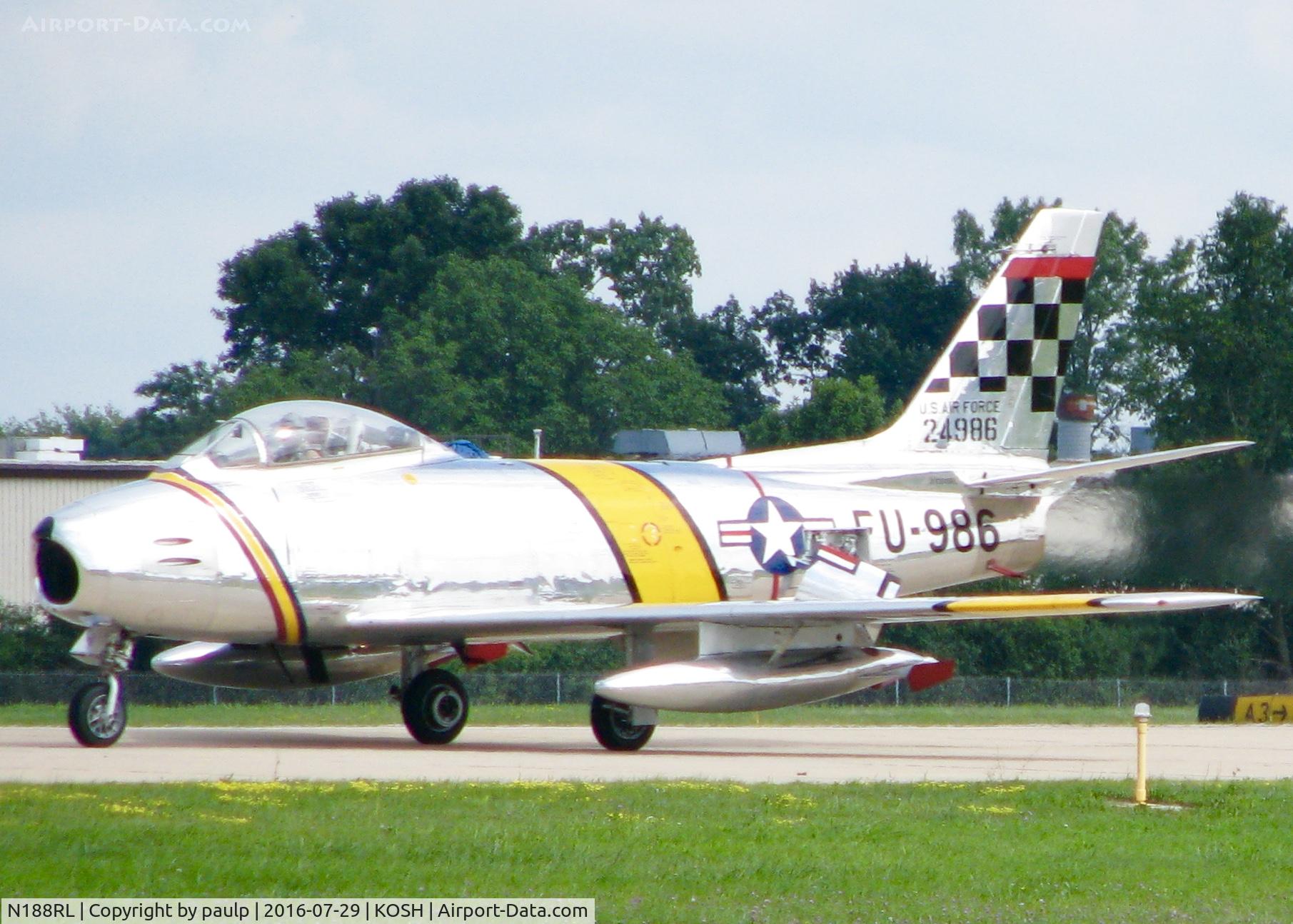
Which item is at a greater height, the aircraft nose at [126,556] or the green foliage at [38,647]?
the aircraft nose at [126,556]

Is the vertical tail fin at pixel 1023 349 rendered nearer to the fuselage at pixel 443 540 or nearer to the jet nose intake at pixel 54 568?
the fuselage at pixel 443 540

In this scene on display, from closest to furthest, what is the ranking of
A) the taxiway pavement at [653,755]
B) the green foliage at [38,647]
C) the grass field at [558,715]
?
the taxiway pavement at [653,755] < the grass field at [558,715] < the green foliage at [38,647]

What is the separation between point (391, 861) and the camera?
346 inches

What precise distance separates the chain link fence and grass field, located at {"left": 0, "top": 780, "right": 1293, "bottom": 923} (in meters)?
15.7

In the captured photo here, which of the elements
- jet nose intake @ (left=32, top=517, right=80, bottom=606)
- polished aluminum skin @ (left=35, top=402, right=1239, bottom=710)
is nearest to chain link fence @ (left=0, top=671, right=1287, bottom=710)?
polished aluminum skin @ (left=35, top=402, right=1239, bottom=710)

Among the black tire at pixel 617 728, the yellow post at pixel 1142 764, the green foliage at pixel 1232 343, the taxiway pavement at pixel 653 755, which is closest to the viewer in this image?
the yellow post at pixel 1142 764

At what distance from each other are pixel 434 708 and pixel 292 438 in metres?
2.96

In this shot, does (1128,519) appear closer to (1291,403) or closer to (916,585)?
(916,585)

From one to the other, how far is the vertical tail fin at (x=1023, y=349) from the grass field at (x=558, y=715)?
483 cm

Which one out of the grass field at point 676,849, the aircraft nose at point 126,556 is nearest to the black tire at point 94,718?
the aircraft nose at point 126,556

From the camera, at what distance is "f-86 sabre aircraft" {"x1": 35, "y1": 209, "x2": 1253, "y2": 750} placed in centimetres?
1537

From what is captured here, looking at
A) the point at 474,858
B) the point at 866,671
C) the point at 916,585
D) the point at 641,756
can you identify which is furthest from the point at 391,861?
the point at 916,585

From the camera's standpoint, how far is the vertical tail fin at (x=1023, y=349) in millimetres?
21859

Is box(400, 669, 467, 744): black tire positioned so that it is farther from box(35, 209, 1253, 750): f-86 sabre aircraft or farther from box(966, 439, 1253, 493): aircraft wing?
box(966, 439, 1253, 493): aircraft wing
